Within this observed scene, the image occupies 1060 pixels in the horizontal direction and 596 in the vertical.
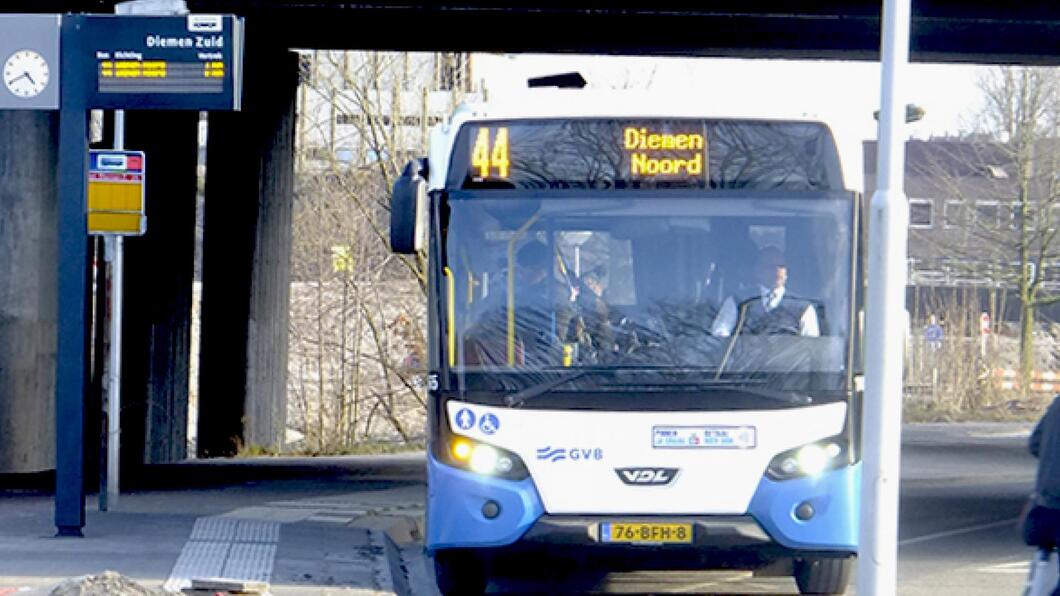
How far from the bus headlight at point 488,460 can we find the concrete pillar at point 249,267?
61.4ft

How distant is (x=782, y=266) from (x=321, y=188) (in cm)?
2471

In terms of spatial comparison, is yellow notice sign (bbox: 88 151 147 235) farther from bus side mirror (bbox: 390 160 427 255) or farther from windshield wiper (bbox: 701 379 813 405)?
windshield wiper (bbox: 701 379 813 405)

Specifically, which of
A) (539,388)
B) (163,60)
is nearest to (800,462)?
(539,388)

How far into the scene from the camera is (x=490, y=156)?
10.8 metres

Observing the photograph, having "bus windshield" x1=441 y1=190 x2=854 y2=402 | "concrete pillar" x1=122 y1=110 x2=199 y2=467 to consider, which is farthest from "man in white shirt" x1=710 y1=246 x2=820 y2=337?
"concrete pillar" x1=122 y1=110 x2=199 y2=467

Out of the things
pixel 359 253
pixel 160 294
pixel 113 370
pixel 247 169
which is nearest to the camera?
pixel 113 370

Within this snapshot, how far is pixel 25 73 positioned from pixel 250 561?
12.4ft

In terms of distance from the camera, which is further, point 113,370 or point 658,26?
point 658,26

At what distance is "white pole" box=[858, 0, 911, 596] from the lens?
9.78 metres

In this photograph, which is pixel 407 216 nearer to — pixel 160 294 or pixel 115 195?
pixel 115 195

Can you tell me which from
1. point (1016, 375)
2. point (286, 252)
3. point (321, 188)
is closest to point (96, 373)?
point (286, 252)

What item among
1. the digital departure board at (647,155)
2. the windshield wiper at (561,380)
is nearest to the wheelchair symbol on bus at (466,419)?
the windshield wiper at (561,380)

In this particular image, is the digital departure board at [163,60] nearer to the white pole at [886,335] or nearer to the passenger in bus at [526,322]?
the passenger in bus at [526,322]

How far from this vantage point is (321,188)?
3466 centimetres
